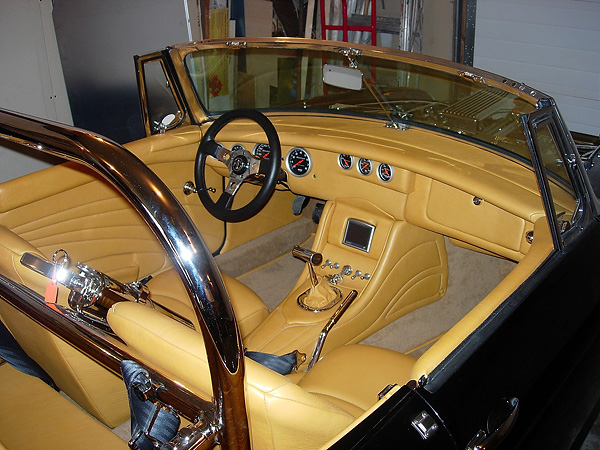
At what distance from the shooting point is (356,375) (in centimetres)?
198

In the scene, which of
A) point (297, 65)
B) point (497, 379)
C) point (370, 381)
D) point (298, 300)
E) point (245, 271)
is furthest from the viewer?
point (245, 271)

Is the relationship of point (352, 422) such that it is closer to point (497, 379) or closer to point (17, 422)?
point (497, 379)

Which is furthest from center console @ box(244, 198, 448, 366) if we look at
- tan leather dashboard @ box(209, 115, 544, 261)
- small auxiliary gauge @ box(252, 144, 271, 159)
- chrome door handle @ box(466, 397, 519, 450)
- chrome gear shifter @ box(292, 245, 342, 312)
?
chrome door handle @ box(466, 397, 519, 450)

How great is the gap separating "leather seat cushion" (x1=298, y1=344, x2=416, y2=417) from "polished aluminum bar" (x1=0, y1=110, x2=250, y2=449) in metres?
0.80

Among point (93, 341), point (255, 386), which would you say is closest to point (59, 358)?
point (93, 341)

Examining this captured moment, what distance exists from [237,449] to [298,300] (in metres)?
1.54

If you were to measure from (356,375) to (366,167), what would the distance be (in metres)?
0.99

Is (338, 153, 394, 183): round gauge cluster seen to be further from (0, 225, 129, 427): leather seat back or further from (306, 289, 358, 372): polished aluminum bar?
(0, 225, 129, 427): leather seat back

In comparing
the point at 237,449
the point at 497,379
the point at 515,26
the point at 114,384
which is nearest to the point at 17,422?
the point at 114,384

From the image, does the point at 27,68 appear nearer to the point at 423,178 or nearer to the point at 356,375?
the point at 423,178

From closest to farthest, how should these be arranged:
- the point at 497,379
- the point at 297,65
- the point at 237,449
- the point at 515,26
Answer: the point at 237,449
the point at 497,379
the point at 297,65
the point at 515,26

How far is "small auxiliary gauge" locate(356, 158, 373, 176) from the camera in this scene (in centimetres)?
258

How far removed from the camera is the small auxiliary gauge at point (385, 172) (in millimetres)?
2504

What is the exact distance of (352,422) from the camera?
4.06 ft
